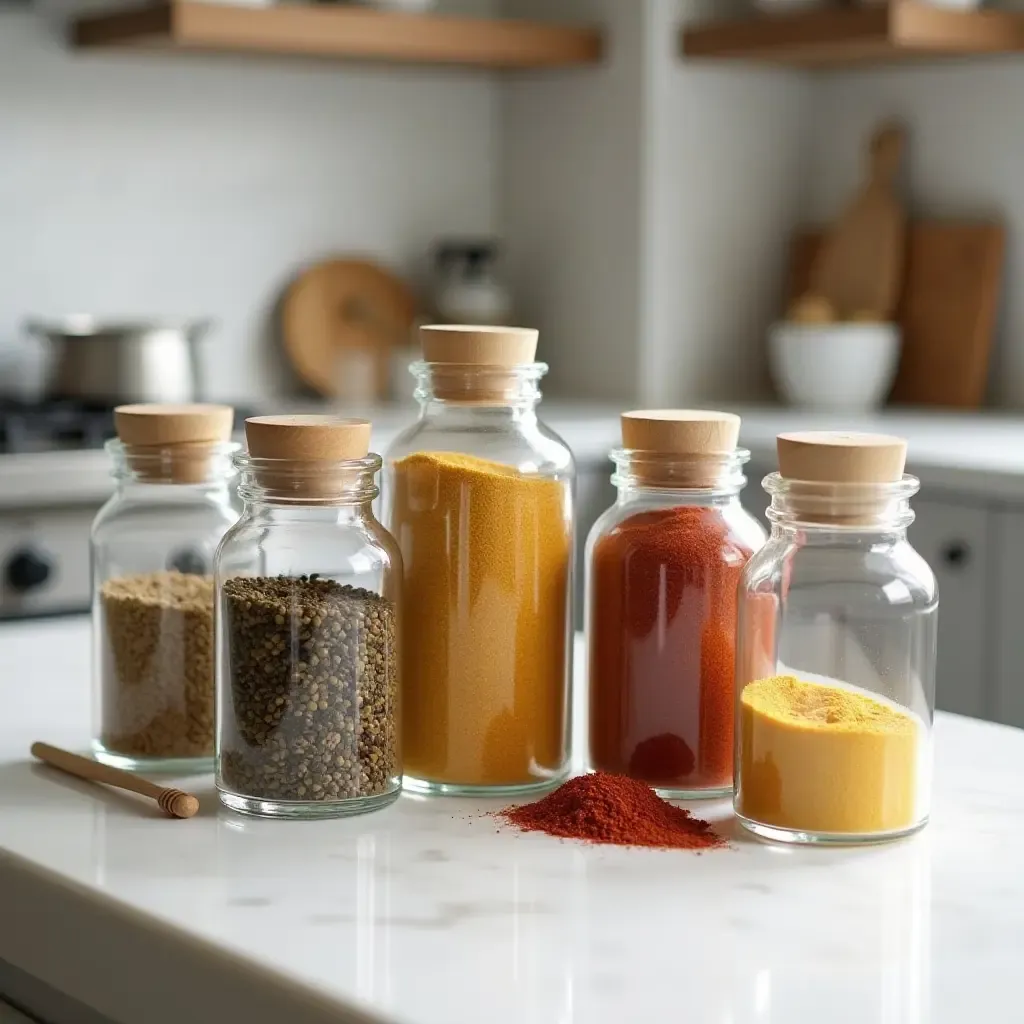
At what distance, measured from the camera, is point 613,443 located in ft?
9.39

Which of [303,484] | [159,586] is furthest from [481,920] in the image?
[159,586]

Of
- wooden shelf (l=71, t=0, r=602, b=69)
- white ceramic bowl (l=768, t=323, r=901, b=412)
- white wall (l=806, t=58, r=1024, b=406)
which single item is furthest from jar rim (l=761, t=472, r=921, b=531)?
white wall (l=806, t=58, r=1024, b=406)

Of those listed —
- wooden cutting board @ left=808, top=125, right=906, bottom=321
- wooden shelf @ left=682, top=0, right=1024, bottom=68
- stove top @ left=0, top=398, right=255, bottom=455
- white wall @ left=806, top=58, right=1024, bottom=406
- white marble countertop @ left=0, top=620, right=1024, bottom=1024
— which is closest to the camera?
white marble countertop @ left=0, top=620, right=1024, bottom=1024

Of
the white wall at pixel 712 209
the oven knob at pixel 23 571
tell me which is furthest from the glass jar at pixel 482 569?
the white wall at pixel 712 209

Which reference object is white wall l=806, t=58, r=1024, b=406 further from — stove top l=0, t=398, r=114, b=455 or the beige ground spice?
the beige ground spice

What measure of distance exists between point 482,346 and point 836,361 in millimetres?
2299

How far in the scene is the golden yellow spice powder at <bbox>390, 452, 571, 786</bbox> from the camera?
3.08ft

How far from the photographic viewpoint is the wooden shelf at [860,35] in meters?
2.81

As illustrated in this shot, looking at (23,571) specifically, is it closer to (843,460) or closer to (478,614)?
(478,614)

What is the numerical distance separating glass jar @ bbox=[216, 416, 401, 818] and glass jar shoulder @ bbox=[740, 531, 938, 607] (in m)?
0.21

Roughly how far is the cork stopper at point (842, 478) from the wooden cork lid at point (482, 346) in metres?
0.17

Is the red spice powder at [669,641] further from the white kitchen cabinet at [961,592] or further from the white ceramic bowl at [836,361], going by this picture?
the white ceramic bowl at [836,361]

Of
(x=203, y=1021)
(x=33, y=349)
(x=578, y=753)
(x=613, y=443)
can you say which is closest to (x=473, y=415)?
(x=578, y=753)

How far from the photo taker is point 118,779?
3.09ft
